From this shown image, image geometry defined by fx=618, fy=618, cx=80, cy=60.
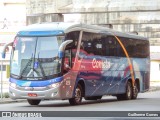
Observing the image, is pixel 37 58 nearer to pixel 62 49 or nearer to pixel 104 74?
pixel 62 49

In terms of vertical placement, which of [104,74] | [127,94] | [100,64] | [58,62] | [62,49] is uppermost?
[62,49]

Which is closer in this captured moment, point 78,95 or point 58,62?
point 58,62

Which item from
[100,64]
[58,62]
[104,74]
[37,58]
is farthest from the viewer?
[104,74]

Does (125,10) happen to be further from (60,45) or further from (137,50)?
(60,45)

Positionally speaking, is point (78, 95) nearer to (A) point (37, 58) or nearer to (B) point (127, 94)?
(A) point (37, 58)

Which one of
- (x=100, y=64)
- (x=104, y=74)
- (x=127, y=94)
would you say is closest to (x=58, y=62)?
(x=100, y=64)

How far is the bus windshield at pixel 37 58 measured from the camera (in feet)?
74.3

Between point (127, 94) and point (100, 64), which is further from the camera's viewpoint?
point (127, 94)

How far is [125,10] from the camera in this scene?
132ft

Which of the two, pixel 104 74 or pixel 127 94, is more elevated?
pixel 104 74

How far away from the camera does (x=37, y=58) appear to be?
22.8 metres

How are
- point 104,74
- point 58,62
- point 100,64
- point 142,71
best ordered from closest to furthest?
1. point 58,62
2. point 100,64
3. point 104,74
4. point 142,71

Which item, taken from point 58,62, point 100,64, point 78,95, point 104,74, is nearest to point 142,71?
point 104,74

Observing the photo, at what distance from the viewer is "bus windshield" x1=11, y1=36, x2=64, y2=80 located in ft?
74.3
